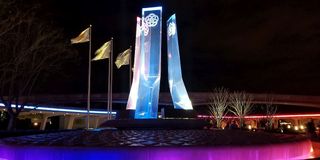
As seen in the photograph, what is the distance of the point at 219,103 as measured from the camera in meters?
77.2

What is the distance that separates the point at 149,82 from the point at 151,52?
8.46ft

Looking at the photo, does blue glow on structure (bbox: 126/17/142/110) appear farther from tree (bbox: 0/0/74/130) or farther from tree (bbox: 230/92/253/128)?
tree (bbox: 230/92/253/128)

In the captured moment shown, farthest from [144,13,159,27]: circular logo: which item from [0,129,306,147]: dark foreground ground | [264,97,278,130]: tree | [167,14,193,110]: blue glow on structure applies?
[264,97,278,130]: tree

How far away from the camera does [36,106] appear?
212 ft

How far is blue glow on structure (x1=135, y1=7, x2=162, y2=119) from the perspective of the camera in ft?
114

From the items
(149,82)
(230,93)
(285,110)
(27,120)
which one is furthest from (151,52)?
(285,110)

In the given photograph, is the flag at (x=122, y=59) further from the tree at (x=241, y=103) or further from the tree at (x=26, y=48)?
the tree at (x=241, y=103)

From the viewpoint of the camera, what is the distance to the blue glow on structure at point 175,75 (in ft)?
118

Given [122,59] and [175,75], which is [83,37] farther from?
[175,75]

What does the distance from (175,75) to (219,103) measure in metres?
41.4

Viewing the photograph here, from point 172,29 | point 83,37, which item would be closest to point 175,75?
point 172,29

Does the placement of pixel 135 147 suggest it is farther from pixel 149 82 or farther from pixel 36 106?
pixel 36 106

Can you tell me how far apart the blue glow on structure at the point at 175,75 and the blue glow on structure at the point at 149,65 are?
5.72 feet

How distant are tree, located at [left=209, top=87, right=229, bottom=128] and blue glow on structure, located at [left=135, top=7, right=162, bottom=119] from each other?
3931 centimetres
